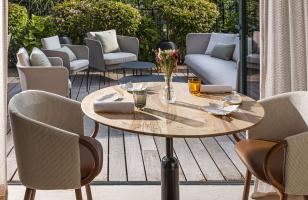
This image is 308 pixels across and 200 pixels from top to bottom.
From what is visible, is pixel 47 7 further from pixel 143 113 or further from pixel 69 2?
pixel 143 113

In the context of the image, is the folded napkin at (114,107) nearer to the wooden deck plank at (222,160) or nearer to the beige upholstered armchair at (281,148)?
the beige upholstered armchair at (281,148)

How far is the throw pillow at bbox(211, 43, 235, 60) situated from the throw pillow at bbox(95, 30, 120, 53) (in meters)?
1.70

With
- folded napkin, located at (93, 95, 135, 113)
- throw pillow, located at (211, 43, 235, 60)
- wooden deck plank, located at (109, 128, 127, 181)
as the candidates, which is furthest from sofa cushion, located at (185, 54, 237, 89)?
folded napkin, located at (93, 95, 135, 113)

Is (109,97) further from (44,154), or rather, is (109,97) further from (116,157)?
(116,157)

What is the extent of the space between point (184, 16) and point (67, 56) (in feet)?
11.5

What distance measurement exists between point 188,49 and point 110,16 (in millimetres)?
1879

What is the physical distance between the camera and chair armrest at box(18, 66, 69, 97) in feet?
17.6

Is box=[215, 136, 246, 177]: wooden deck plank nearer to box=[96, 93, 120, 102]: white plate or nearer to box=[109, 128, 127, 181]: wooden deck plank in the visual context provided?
box=[109, 128, 127, 181]: wooden deck plank

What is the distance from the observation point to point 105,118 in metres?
2.53

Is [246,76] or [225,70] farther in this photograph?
[225,70]

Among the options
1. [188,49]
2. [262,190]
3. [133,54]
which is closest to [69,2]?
[133,54]

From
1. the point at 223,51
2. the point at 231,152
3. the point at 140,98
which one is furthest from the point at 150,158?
the point at 223,51

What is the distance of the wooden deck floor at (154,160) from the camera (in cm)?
372

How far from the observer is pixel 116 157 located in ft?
Answer: 13.9
